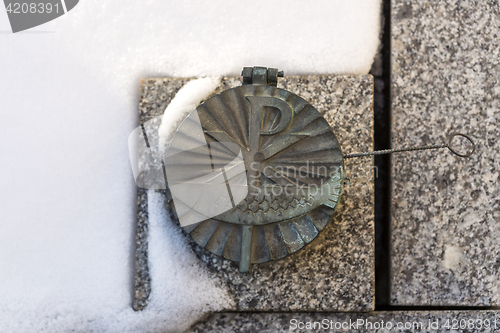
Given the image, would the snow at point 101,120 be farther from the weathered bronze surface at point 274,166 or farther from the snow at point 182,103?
the weathered bronze surface at point 274,166

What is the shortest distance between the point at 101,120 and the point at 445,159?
2.48ft

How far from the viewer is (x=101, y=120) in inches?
32.1

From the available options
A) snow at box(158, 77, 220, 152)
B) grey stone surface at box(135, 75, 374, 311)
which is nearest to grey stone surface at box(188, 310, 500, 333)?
grey stone surface at box(135, 75, 374, 311)

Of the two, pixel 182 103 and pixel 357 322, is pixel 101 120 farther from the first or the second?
pixel 357 322

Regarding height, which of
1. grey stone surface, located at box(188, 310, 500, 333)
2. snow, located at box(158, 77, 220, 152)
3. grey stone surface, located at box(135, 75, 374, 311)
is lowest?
grey stone surface, located at box(188, 310, 500, 333)

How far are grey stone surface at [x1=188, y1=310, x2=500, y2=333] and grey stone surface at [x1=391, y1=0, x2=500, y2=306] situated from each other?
0.10 feet

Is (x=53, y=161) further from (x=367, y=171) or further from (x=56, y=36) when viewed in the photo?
(x=367, y=171)

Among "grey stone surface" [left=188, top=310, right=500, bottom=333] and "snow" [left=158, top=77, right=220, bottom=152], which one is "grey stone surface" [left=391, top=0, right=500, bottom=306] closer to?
"grey stone surface" [left=188, top=310, right=500, bottom=333]

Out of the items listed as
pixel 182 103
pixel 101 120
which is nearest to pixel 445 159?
pixel 182 103

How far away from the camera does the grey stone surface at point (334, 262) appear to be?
2.46 ft

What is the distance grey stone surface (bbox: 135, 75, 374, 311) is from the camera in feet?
2.46

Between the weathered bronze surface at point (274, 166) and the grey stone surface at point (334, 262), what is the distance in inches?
3.1

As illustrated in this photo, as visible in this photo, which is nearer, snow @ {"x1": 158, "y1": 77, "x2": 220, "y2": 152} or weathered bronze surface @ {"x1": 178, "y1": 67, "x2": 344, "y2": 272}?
weathered bronze surface @ {"x1": 178, "y1": 67, "x2": 344, "y2": 272}

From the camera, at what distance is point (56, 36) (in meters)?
0.85
